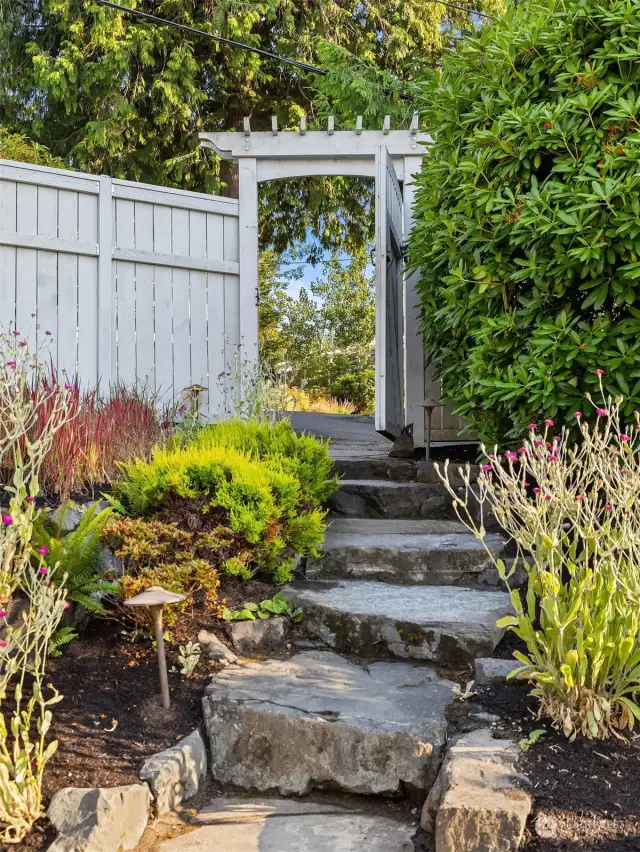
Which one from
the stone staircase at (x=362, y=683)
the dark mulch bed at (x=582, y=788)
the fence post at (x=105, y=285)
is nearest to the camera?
the dark mulch bed at (x=582, y=788)

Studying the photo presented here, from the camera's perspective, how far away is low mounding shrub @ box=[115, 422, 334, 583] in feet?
11.9

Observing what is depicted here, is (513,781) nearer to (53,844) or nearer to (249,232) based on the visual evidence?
(53,844)

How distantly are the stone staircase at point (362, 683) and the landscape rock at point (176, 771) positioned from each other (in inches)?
4.1

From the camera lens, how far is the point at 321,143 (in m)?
6.80

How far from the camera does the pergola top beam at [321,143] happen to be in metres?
6.80

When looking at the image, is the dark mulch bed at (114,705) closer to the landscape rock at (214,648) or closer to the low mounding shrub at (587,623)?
the landscape rock at (214,648)

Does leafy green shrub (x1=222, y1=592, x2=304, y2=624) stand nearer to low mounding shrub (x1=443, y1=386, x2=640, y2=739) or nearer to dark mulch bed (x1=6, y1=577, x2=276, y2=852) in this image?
dark mulch bed (x1=6, y1=577, x2=276, y2=852)

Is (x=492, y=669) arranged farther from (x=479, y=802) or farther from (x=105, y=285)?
(x=105, y=285)

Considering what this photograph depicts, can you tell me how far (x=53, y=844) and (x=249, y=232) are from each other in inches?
215

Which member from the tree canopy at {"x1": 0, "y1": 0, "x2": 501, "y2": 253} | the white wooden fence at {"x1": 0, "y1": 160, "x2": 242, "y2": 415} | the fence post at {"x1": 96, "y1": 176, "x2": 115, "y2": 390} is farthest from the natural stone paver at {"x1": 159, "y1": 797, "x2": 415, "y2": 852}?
the tree canopy at {"x1": 0, "y1": 0, "x2": 501, "y2": 253}

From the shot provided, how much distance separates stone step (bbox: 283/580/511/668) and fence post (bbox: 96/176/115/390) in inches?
127

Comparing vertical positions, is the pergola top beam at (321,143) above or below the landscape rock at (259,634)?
above

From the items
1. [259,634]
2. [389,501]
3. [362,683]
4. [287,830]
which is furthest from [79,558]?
[389,501]

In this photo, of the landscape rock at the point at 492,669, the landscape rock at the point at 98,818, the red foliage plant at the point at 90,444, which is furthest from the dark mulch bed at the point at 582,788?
the red foliage plant at the point at 90,444
